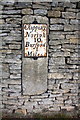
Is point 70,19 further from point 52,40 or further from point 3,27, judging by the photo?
point 3,27

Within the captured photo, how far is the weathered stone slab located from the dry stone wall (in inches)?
3.0

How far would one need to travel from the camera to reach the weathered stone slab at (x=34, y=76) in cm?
369

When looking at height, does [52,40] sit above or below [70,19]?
below

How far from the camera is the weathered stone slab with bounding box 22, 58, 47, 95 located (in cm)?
369

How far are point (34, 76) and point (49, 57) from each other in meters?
0.44

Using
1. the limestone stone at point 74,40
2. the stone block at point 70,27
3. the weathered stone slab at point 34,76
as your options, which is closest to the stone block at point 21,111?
the weathered stone slab at point 34,76

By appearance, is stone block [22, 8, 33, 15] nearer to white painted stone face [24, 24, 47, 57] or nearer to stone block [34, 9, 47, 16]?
stone block [34, 9, 47, 16]

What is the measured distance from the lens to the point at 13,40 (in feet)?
12.0

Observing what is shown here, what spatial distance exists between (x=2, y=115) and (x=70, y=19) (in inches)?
84.9

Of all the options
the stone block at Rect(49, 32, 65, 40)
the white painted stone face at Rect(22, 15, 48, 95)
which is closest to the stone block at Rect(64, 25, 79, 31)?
the stone block at Rect(49, 32, 65, 40)

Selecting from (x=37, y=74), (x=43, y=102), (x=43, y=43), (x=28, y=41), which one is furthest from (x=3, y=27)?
(x=43, y=102)

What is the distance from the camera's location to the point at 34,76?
3.74 metres

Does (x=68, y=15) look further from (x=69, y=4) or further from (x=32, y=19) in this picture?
(x=32, y=19)

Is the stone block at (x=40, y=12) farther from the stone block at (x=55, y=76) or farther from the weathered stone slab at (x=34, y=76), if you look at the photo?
the stone block at (x=55, y=76)
